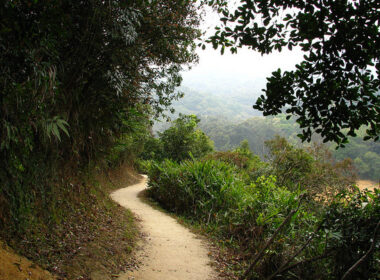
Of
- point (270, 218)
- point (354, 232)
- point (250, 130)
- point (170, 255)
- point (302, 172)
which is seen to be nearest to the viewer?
point (354, 232)

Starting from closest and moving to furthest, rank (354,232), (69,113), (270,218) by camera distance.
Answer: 1. (354,232)
2. (69,113)
3. (270,218)

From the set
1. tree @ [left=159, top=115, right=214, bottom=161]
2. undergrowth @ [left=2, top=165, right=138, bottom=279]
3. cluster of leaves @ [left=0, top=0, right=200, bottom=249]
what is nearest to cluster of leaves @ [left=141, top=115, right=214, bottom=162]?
tree @ [left=159, top=115, right=214, bottom=161]

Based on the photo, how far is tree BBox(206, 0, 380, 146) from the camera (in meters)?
2.04

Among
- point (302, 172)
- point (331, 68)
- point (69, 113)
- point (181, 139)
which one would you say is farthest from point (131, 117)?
point (181, 139)

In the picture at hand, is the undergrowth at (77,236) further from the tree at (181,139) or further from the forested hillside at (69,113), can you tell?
the tree at (181,139)

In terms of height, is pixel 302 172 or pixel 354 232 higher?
pixel 302 172

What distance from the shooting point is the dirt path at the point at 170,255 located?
161 inches

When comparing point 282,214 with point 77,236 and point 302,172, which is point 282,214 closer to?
point 77,236

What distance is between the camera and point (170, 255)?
4.89 metres

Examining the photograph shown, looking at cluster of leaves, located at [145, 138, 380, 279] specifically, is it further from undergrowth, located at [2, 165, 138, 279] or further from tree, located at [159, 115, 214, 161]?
tree, located at [159, 115, 214, 161]

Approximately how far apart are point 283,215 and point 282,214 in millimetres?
41

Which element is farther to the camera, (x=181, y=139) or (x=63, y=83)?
(x=181, y=139)

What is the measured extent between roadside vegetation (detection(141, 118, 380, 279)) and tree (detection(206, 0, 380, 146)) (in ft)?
3.65

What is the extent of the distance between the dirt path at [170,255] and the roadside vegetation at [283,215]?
69 centimetres
